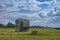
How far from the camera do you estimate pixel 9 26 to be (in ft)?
259

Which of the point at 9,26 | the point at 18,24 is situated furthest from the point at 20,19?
the point at 9,26

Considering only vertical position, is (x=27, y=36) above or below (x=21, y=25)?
below

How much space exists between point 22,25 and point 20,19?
1.97 meters

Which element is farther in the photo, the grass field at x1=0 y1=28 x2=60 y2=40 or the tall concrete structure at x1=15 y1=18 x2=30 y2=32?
the tall concrete structure at x1=15 y1=18 x2=30 y2=32

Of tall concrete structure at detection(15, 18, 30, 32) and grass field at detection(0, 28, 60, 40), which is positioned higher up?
tall concrete structure at detection(15, 18, 30, 32)

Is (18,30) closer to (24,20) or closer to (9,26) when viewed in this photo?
(24,20)

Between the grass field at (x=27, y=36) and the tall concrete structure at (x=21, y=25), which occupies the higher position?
the tall concrete structure at (x=21, y=25)

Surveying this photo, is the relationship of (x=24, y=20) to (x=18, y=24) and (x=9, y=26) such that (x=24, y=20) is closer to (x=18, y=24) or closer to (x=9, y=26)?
(x=18, y=24)

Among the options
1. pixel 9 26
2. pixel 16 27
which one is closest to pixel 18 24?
pixel 16 27

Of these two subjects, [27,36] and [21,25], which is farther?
[21,25]

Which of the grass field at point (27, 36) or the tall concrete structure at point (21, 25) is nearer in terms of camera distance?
the grass field at point (27, 36)

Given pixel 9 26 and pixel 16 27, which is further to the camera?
pixel 9 26

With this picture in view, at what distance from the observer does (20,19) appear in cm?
Answer: 6034

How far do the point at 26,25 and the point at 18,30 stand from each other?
379cm
